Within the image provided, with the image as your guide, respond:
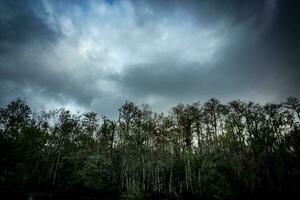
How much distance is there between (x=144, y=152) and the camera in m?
39.5

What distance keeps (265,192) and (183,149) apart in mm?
15395

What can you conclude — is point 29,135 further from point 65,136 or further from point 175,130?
point 175,130

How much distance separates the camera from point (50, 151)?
39.6 meters

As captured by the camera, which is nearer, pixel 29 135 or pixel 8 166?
pixel 8 166

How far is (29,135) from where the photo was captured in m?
39.0

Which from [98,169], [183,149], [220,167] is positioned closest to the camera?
[220,167]

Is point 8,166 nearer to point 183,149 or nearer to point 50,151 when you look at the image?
point 50,151

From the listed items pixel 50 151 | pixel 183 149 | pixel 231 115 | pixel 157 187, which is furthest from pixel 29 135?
pixel 231 115

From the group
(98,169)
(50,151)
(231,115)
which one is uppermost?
(231,115)

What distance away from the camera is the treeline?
28047mm

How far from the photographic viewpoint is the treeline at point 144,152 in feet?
92.0

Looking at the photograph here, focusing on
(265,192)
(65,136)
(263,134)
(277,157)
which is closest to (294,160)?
(277,157)

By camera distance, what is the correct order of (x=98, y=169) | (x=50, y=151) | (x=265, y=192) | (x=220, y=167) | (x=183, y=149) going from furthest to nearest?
(x=50, y=151)
(x=183, y=149)
(x=98, y=169)
(x=220, y=167)
(x=265, y=192)

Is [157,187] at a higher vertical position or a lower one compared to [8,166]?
lower
